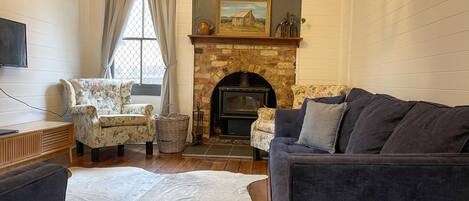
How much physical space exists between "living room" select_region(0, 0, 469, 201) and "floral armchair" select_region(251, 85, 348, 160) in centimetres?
2

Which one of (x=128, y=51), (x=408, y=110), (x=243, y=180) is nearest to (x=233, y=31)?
(x=128, y=51)

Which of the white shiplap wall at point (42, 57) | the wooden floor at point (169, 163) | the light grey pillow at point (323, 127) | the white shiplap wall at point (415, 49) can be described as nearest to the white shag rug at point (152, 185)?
the wooden floor at point (169, 163)

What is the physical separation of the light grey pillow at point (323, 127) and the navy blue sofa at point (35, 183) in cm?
191

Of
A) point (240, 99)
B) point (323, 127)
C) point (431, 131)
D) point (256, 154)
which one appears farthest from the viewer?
point (240, 99)

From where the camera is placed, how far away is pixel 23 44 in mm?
3340

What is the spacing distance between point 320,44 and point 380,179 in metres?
3.87

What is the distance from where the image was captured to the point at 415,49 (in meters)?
2.48

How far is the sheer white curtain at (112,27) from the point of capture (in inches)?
186

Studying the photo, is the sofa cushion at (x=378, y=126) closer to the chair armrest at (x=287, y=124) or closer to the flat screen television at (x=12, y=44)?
the chair armrest at (x=287, y=124)

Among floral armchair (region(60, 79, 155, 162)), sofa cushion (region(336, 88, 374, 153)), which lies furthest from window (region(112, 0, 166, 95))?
sofa cushion (region(336, 88, 374, 153))

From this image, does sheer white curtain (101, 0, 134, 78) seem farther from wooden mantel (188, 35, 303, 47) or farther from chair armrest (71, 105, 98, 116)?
chair armrest (71, 105, 98, 116)

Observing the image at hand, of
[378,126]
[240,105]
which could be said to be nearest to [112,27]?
[240,105]

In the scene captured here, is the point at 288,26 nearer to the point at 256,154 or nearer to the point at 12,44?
the point at 256,154

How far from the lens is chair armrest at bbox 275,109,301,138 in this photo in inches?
121
